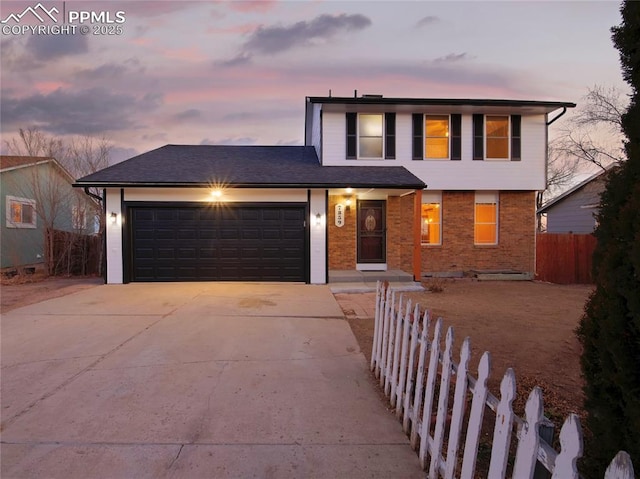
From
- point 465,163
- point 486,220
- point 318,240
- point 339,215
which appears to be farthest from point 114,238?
point 486,220

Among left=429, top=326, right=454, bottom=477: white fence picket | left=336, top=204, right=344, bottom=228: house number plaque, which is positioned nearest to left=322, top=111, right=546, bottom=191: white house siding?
left=336, top=204, right=344, bottom=228: house number plaque

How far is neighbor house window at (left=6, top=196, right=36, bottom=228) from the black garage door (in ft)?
27.8

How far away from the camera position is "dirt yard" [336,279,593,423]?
4.56 meters

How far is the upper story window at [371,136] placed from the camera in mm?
14133

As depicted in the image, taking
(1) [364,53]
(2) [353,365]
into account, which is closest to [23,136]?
(1) [364,53]

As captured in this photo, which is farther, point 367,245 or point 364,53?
point 367,245

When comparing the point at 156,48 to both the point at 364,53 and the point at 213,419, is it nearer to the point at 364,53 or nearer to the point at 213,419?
the point at 364,53

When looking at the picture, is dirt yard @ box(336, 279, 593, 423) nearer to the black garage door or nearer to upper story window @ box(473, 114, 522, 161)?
the black garage door

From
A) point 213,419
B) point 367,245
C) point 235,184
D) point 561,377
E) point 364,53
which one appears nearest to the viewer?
point 213,419

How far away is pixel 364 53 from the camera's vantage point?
13.6 metres

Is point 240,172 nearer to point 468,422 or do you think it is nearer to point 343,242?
point 343,242

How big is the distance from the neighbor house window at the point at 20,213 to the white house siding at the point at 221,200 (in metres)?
7.92

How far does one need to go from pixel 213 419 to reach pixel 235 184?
362 inches

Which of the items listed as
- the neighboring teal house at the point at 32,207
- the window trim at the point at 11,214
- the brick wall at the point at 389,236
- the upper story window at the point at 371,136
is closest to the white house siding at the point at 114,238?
the neighboring teal house at the point at 32,207
